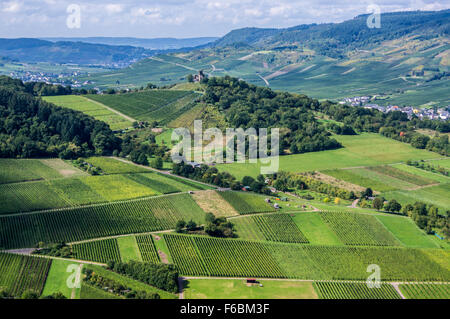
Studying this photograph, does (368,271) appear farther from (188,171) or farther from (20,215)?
(20,215)

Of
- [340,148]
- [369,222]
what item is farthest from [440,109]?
[369,222]

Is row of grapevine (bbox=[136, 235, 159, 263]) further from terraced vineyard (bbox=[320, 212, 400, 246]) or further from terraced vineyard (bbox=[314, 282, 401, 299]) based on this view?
terraced vineyard (bbox=[320, 212, 400, 246])

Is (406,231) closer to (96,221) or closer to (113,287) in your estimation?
(113,287)

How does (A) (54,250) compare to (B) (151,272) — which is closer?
(B) (151,272)

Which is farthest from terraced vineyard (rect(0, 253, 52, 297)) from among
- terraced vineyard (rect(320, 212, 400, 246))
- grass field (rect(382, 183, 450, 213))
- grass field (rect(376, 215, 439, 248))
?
grass field (rect(382, 183, 450, 213))

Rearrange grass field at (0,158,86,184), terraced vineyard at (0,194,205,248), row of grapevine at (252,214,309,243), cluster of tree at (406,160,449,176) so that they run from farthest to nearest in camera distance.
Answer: cluster of tree at (406,160,449,176) < grass field at (0,158,86,184) < row of grapevine at (252,214,309,243) < terraced vineyard at (0,194,205,248)

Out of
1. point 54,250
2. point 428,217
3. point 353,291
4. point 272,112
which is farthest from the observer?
point 272,112

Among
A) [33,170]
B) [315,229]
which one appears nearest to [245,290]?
[315,229]
